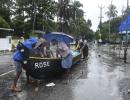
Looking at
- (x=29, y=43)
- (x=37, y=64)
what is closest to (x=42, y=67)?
(x=37, y=64)

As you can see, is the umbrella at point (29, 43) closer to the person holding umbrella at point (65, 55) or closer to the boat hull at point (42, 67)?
the boat hull at point (42, 67)

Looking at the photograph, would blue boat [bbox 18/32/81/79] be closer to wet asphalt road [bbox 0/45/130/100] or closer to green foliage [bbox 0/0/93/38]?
wet asphalt road [bbox 0/45/130/100]

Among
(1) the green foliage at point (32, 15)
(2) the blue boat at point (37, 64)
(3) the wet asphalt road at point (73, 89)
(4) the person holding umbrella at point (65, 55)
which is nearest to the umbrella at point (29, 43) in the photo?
(2) the blue boat at point (37, 64)

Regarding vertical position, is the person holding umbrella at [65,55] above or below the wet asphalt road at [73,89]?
above

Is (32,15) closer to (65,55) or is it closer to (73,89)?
(65,55)

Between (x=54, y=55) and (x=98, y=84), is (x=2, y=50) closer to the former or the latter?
(x=54, y=55)

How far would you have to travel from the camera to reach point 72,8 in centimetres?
9488

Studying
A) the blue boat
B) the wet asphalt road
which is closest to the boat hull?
the blue boat

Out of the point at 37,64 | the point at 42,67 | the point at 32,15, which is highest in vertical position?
the point at 32,15

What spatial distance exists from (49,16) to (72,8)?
21843 millimetres

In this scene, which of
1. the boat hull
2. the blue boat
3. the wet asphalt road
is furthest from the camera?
the boat hull

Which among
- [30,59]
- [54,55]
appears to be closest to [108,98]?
[30,59]

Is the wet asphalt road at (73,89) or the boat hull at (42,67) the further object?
the boat hull at (42,67)

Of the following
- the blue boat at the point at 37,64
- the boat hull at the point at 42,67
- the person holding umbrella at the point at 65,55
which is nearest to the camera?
the blue boat at the point at 37,64
